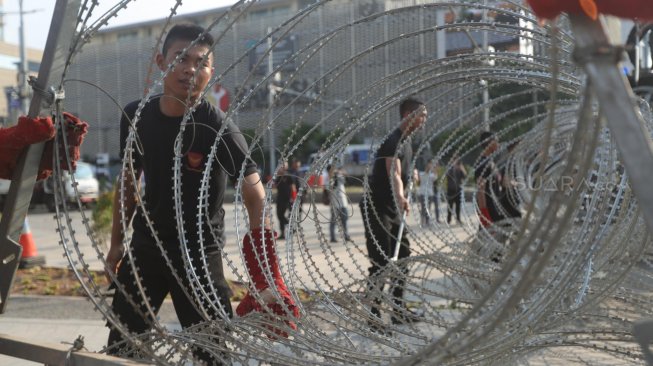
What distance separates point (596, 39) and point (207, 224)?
7.39 feet

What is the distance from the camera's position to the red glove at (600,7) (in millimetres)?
1220

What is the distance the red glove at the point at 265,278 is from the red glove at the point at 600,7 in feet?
5.86

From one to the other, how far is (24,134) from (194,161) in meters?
0.84

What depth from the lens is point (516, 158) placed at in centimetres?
768

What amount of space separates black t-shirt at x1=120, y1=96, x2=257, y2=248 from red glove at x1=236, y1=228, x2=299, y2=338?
0.75 feet

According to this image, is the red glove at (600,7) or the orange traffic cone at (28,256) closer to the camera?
the red glove at (600,7)

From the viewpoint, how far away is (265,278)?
292 cm

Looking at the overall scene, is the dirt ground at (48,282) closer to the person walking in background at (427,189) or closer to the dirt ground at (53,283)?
the dirt ground at (53,283)

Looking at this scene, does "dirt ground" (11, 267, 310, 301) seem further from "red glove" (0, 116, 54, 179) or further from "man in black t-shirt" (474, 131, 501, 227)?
"red glove" (0, 116, 54, 179)

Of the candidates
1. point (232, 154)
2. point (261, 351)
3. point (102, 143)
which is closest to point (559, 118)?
point (232, 154)

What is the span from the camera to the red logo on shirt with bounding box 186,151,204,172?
3.20 m

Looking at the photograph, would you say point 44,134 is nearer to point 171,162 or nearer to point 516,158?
point 171,162

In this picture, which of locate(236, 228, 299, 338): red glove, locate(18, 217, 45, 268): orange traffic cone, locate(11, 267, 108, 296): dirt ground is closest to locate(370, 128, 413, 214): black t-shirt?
locate(236, 228, 299, 338): red glove

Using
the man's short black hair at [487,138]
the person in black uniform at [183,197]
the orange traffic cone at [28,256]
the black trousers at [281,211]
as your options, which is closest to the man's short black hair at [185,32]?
the person in black uniform at [183,197]
